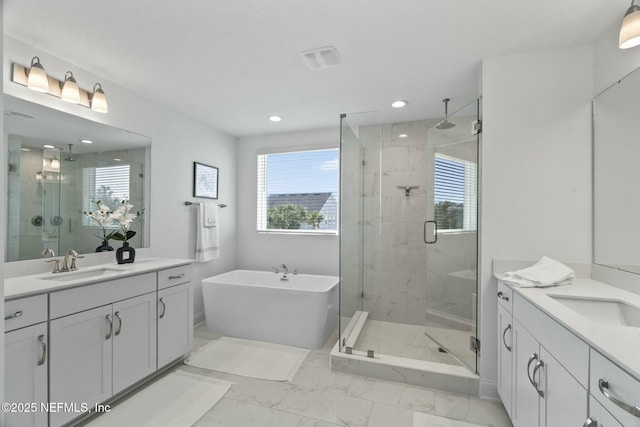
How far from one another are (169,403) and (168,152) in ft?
7.54

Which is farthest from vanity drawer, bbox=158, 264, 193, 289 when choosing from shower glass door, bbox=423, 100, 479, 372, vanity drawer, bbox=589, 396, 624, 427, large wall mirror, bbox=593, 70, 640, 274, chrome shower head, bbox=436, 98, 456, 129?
large wall mirror, bbox=593, 70, 640, 274

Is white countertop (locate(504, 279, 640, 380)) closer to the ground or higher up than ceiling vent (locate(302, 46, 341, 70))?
closer to the ground

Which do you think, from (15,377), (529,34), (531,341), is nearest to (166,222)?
(15,377)

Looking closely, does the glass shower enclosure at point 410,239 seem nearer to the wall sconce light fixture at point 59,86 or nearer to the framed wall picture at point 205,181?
the framed wall picture at point 205,181

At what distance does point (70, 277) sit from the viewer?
2.18m

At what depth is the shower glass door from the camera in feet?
8.39

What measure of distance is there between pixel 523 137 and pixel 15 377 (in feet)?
11.2

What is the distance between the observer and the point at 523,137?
7.14 ft

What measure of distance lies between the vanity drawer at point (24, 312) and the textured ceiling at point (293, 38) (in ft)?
5.38

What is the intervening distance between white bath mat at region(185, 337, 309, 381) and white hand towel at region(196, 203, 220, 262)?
98 cm

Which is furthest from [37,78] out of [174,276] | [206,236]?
[206,236]

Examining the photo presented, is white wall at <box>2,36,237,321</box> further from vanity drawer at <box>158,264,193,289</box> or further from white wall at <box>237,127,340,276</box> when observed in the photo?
vanity drawer at <box>158,264,193,289</box>

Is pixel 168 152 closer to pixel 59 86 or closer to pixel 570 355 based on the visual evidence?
pixel 59 86

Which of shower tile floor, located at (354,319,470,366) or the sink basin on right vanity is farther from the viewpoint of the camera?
shower tile floor, located at (354,319,470,366)
